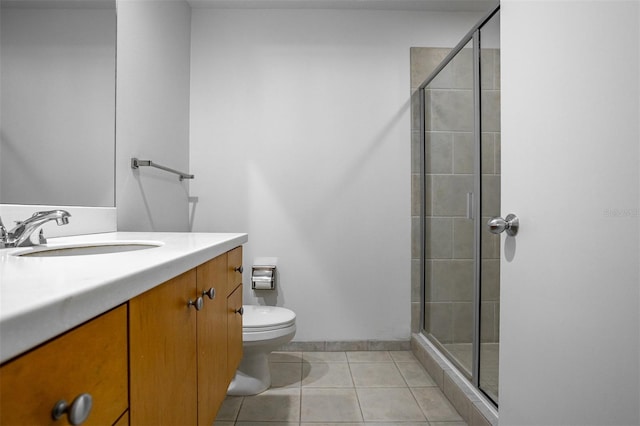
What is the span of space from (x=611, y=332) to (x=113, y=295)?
2.92 feet

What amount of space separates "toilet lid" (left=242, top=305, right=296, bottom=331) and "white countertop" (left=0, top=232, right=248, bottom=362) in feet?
3.82

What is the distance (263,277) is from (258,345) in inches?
23.7

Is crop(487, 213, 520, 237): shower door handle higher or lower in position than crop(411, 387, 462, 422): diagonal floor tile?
higher

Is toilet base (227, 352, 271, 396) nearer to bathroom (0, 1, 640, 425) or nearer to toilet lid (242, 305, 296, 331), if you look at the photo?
toilet lid (242, 305, 296, 331)

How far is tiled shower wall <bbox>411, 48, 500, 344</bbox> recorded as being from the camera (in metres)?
1.56

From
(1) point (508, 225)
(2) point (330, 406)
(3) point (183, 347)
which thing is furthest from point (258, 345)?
(1) point (508, 225)

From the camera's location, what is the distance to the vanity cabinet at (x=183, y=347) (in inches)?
21.8

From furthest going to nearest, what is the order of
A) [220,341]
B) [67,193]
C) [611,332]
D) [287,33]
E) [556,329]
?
[287,33], [67,193], [220,341], [556,329], [611,332]

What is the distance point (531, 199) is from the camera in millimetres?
959

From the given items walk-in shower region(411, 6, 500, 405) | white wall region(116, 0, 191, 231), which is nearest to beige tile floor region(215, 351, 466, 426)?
walk-in shower region(411, 6, 500, 405)

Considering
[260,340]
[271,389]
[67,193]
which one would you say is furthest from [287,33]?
[271,389]

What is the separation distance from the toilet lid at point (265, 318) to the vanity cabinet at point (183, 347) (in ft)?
1.73

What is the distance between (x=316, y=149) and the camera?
240cm

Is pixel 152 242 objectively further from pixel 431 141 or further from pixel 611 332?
pixel 431 141
